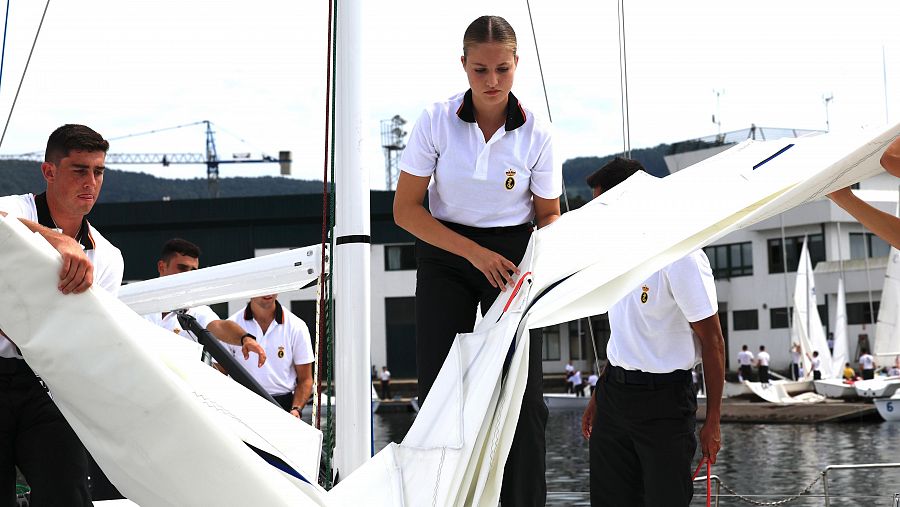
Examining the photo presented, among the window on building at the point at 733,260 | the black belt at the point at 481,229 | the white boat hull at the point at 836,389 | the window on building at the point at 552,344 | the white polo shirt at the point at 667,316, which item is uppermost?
the window on building at the point at 733,260

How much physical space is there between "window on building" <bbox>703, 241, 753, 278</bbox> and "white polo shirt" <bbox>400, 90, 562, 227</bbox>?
164 feet

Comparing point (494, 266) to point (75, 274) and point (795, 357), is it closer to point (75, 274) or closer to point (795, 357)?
point (75, 274)

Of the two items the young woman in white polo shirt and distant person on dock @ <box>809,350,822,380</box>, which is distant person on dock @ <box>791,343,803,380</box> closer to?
distant person on dock @ <box>809,350,822,380</box>

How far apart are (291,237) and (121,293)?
48571mm

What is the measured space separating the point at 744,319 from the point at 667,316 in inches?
1954

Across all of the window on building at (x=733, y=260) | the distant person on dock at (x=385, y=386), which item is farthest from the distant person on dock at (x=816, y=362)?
the distant person on dock at (x=385, y=386)

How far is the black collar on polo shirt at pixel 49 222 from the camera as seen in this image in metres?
3.96

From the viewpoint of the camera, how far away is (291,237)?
54125 millimetres

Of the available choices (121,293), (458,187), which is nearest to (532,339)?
(458,187)

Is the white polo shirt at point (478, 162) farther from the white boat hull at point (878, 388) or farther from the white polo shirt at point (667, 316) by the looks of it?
the white boat hull at point (878, 388)

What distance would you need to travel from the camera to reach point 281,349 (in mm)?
8273

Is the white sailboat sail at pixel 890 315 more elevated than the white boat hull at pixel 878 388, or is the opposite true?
the white sailboat sail at pixel 890 315

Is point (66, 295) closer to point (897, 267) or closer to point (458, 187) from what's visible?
point (458, 187)

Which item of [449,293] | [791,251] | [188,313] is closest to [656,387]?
[449,293]
